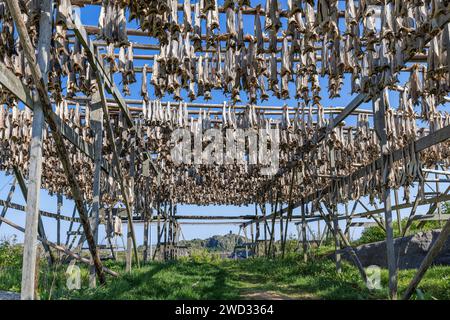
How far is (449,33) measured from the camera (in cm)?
491

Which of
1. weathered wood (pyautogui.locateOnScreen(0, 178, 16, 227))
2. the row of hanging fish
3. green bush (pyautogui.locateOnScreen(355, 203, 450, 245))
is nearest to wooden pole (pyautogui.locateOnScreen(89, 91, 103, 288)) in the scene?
the row of hanging fish

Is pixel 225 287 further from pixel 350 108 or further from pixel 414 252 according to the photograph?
pixel 414 252

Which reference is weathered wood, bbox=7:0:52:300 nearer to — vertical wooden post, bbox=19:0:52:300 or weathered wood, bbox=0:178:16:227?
vertical wooden post, bbox=19:0:52:300

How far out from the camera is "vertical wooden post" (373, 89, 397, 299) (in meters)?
6.90

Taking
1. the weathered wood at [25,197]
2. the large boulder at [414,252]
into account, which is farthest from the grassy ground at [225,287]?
the large boulder at [414,252]

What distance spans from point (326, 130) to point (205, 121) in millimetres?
2951
